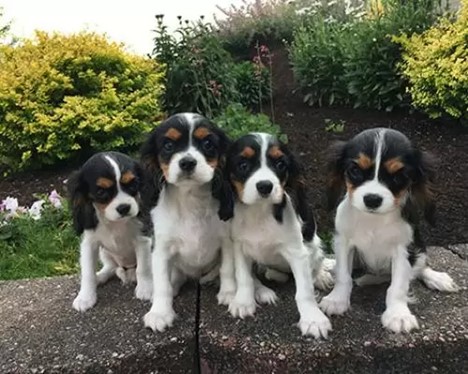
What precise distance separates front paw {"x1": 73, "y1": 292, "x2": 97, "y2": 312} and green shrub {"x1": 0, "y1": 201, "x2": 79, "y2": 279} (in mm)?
1355

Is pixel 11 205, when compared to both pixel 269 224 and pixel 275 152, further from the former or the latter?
pixel 275 152

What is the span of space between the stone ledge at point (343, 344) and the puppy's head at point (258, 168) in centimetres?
79

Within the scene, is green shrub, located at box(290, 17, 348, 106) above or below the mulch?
above

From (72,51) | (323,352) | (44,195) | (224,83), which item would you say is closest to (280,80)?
(224,83)

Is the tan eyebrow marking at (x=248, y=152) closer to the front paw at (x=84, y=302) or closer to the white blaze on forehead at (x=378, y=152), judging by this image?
the white blaze on forehead at (x=378, y=152)

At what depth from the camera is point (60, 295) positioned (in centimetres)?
439

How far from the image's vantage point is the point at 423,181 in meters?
3.46

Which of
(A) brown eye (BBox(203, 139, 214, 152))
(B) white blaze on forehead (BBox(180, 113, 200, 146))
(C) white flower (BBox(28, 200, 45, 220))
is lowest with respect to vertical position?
(C) white flower (BBox(28, 200, 45, 220))

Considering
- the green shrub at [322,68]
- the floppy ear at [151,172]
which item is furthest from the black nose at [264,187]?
the green shrub at [322,68]

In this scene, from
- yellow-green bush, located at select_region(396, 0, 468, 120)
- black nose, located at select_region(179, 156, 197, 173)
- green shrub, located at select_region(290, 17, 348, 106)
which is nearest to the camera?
black nose, located at select_region(179, 156, 197, 173)

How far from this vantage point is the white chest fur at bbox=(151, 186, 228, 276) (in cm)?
381

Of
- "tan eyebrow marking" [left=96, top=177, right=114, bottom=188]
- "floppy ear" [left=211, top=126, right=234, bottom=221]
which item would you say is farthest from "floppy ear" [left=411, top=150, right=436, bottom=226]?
"tan eyebrow marking" [left=96, top=177, right=114, bottom=188]

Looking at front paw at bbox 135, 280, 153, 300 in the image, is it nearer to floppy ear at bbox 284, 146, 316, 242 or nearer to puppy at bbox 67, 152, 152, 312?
puppy at bbox 67, 152, 152, 312

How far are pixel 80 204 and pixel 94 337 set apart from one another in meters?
0.82
